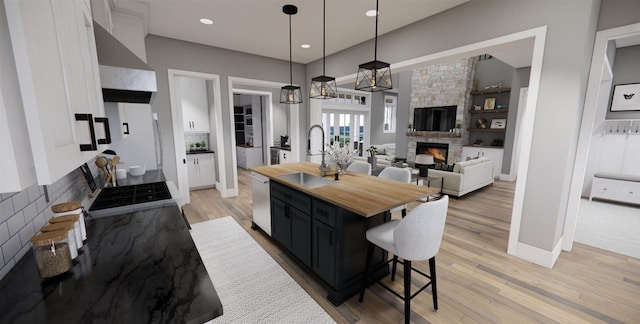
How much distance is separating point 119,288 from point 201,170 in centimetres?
489

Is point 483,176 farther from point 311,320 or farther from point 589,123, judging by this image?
point 311,320

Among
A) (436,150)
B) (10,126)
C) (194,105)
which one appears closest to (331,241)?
(10,126)

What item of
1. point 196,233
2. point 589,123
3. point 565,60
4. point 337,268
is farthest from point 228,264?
point 589,123

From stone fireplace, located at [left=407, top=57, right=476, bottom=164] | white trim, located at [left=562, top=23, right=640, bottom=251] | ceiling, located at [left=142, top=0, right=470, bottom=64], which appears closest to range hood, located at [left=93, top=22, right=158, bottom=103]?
ceiling, located at [left=142, top=0, right=470, bottom=64]

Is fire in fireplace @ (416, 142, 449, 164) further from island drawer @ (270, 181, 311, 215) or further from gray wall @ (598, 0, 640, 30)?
island drawer @ (270, 181, 311, 215)

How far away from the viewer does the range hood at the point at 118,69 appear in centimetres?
130

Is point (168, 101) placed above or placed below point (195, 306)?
above

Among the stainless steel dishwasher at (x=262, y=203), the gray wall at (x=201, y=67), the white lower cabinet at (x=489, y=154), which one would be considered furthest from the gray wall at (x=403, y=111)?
the stainless steel dishwasher at (x=262, y=203)

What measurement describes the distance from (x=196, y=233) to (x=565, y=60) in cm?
452

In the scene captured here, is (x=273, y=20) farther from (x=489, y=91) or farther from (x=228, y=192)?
(x=489, y=91)

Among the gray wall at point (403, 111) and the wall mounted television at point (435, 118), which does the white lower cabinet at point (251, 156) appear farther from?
the wall mounted television at point (435, 118)

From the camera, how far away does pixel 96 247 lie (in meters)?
1.20

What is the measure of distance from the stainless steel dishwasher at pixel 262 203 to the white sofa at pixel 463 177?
357 cm

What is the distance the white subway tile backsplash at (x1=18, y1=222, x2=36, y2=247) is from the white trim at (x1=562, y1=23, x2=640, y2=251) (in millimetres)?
4455
